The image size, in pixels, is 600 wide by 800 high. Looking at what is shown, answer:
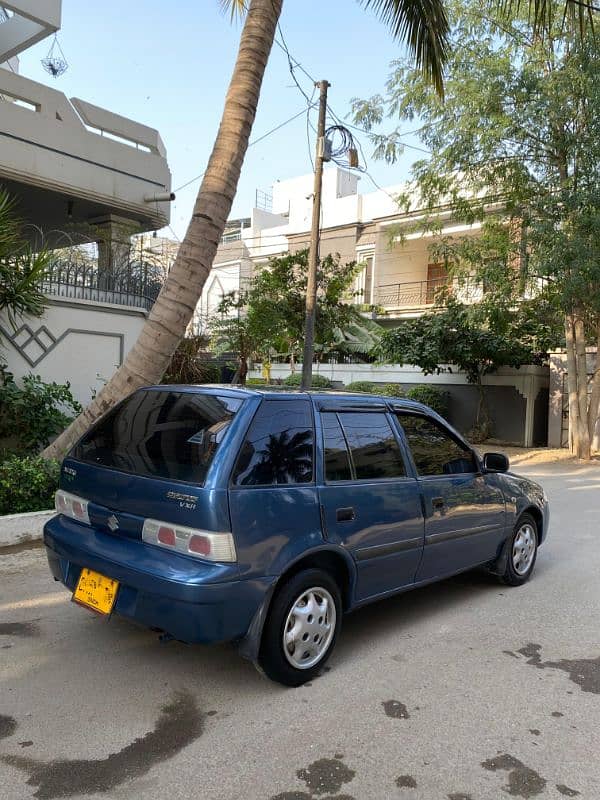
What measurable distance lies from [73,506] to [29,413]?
4.72 m

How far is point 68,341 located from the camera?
9.57 metres

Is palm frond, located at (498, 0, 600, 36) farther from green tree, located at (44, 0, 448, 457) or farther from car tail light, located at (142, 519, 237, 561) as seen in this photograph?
car tail light, located at (142, 519, 237, 561)

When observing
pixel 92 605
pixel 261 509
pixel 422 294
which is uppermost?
pixel 422 294

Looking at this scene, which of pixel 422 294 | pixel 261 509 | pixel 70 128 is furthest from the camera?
pixel 422 294

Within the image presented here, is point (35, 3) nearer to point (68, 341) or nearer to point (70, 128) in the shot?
point (70, 128)

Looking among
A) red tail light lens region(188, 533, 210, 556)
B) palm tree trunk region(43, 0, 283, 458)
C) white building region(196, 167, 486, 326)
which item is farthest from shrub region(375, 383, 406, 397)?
red tail light lens region(188, 533, 210, 556)

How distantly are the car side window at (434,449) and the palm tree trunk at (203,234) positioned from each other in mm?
3232

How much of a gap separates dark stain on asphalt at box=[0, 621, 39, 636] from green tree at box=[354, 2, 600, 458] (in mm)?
11845

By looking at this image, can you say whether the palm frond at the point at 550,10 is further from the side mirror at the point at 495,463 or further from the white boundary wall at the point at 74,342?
the white boundary wall at the point at 74,342

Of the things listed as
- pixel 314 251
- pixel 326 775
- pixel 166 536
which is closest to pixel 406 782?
pixel 326 775

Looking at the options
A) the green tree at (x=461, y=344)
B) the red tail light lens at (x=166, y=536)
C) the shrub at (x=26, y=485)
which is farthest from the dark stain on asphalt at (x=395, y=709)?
the green tree at (x=461, y=344)

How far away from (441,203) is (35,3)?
996 cm

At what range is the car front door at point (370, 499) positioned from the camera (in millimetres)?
3848

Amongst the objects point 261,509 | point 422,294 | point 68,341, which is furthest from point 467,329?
point 261,509
